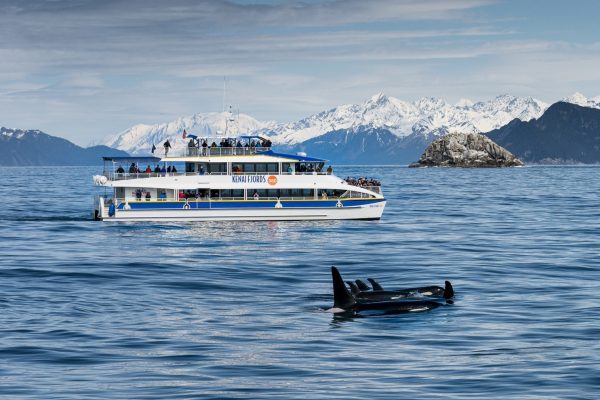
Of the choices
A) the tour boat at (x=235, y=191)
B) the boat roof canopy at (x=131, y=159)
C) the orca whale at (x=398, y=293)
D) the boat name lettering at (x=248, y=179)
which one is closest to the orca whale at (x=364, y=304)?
the orca whale at (x=398, y=293)

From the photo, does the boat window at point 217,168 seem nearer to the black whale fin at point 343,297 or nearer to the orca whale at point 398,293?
the orca whale at point 398,293

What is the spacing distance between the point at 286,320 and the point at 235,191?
54.2 metres

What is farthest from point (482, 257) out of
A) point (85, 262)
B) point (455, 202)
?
point (455, 202)

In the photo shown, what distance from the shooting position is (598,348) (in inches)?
1267

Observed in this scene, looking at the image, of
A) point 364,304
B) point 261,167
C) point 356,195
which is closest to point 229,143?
point 261,167

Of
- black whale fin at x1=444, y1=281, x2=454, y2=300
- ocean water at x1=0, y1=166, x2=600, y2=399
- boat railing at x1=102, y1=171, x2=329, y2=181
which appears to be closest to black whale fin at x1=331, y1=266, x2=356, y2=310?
ocean water at x1=0, y1=166, x2=600, y2=399

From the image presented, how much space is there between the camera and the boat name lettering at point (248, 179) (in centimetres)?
9138

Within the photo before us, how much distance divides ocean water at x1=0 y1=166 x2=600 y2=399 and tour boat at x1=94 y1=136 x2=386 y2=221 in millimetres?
12683

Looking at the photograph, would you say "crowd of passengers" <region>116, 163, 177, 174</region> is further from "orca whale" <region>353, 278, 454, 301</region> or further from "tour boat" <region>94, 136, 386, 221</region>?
"orca whale" <region>353, 278, 454, 301</region>

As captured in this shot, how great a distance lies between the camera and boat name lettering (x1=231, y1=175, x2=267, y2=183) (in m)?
91.4

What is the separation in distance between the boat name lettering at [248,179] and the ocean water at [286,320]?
14.0 meters

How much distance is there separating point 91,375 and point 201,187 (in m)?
63.0

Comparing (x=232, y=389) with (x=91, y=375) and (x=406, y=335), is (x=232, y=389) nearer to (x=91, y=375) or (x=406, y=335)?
(x=91, y=375)

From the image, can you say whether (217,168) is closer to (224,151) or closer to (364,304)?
(224,151)
